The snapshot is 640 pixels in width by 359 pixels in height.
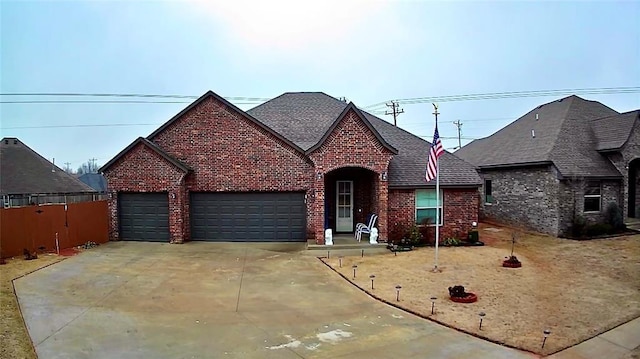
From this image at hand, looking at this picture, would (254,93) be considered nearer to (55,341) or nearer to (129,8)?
(129,8)

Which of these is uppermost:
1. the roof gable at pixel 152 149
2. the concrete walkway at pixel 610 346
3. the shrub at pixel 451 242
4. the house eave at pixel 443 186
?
the roof gable at pixel 152 149

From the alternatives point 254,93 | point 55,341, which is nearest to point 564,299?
point 55,341

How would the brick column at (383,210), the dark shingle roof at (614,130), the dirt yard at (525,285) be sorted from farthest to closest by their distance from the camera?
the dark shingle roof at (614,130)
the brick column at (383,210)
the dirt yard at (525,285)

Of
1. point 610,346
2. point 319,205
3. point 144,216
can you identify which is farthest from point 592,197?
point 144,216

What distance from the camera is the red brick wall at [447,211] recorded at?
51.7 feet

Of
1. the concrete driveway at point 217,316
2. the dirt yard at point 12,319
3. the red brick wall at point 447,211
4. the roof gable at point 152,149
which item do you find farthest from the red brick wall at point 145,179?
the red brick wall at point 447,211

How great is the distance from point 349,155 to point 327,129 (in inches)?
83.7

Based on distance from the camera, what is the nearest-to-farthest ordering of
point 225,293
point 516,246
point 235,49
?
point 225,293 < point 516,246 < point 235,49

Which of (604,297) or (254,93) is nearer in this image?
(604,297)

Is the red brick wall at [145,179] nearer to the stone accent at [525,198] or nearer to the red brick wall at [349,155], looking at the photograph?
the red brick wall at [349,155]

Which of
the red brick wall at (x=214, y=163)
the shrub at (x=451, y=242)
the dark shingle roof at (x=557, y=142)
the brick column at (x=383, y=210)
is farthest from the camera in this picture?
the dark shingle roof at (x=557, y=142)

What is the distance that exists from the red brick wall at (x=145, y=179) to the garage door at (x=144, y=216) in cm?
26

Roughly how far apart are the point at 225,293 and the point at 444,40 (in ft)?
52.9

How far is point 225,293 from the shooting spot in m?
9.23
